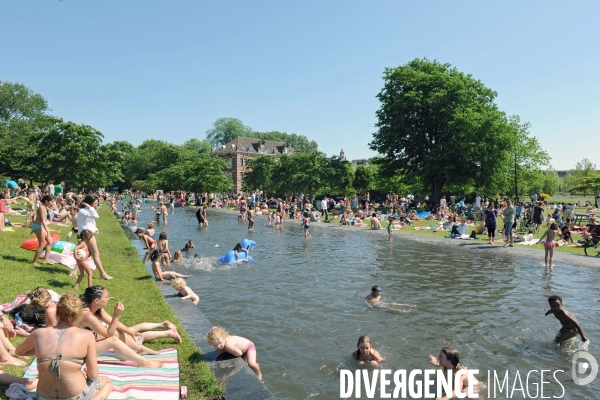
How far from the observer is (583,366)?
716 cm

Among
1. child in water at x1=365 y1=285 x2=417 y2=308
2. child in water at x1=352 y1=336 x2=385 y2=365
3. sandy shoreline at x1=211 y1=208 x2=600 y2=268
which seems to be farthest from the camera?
sandy shoreline at x1=211 y1=208 x2=600 y2=268

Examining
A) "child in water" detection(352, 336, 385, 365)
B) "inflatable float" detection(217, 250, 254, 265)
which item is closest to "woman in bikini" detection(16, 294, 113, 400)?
"child in water" detection(352, 336, 385, 365)

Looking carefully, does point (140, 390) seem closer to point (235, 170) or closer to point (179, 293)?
point (179, 293)

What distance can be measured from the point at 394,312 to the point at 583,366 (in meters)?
3.94

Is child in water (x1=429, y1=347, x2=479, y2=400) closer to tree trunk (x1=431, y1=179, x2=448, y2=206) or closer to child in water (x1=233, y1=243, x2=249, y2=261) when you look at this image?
child in water (x1=233, y1=243, x2=249, y2=261)

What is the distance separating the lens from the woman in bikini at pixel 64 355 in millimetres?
4312

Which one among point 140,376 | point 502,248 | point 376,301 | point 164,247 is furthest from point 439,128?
point 140,376

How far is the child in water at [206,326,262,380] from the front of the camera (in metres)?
6.35

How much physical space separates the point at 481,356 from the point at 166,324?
562 cm

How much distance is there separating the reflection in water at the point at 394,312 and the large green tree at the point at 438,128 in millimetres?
21542

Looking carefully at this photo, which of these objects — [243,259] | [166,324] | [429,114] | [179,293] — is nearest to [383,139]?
[429,114]

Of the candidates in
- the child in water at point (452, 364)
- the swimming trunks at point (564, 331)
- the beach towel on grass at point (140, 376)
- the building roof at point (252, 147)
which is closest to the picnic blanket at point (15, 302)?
the beach towel on grass at point (140, 376)

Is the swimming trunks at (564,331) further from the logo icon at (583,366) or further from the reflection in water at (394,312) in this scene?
the logo icon at (583,366)

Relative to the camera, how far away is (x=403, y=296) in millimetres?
11586
